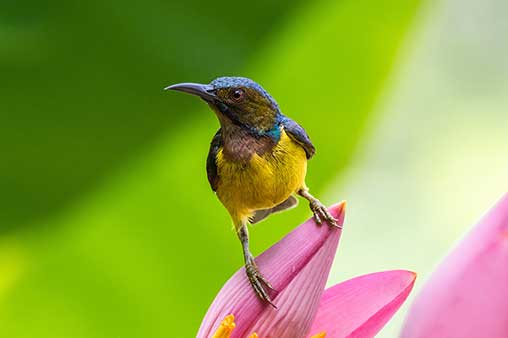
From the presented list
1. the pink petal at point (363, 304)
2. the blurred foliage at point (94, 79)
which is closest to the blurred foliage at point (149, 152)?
the blurred foliage at point (94, 79)

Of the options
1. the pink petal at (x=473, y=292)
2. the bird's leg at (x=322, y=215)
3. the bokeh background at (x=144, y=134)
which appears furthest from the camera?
the bokeh background at (x=144, y=134)

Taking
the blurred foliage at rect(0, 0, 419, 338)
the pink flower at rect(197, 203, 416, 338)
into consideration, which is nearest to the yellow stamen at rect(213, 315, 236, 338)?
the pink flower at rect(197, 203, 416, 338)

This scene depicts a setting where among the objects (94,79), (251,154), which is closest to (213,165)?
(251,154)

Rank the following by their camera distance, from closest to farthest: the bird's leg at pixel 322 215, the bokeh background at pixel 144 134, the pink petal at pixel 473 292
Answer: the pink petal at pixel 473 292 → the bird's leg at pixel 322 215 → the bokeh background at pixel 144 134

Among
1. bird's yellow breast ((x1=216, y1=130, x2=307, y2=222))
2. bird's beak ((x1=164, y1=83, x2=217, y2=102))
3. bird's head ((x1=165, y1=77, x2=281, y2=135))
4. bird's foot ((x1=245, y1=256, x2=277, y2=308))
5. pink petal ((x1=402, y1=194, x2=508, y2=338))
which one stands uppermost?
bird's beak ((x1=164, y1=83, x2=217, y2=102))

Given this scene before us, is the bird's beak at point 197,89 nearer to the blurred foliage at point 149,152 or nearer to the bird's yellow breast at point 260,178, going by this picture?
the bird's yellow breast at point 260,178

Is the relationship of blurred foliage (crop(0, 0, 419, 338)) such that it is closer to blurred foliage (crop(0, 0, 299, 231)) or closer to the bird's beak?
blurred foliage (crop(0, 0, 299, 231))

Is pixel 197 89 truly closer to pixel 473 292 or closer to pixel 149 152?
pixel 473 292
